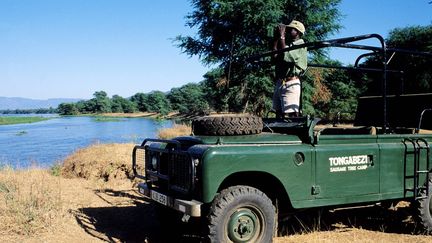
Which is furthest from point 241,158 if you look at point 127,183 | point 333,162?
point 127,183

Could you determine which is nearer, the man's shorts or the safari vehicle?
the safari vehicle

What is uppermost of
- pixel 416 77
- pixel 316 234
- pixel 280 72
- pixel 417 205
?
pixel 416 77

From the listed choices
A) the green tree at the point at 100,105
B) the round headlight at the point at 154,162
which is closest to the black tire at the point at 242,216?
the round headlight at the point at 154,162

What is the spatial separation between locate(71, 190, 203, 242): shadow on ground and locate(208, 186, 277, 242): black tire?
0.77 meters

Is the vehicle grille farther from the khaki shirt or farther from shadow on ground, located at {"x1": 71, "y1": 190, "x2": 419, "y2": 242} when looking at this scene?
the khaki shirt

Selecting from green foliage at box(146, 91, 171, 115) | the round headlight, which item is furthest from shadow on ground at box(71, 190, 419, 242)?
green foliage at box(146, 91, 171, 115)

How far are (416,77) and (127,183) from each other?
112 feet

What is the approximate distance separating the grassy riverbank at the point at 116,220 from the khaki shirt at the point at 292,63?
190cm

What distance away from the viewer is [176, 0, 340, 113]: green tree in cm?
2059

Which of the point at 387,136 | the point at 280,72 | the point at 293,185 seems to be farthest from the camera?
the point at 280,72

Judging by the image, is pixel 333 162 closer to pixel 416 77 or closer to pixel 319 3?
pixel 319 3

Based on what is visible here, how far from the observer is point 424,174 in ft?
19.5

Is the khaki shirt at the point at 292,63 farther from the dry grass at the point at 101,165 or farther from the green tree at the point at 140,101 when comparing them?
the green tree at the point at 140,101

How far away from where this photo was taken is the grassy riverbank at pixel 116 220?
5797 millimetres
